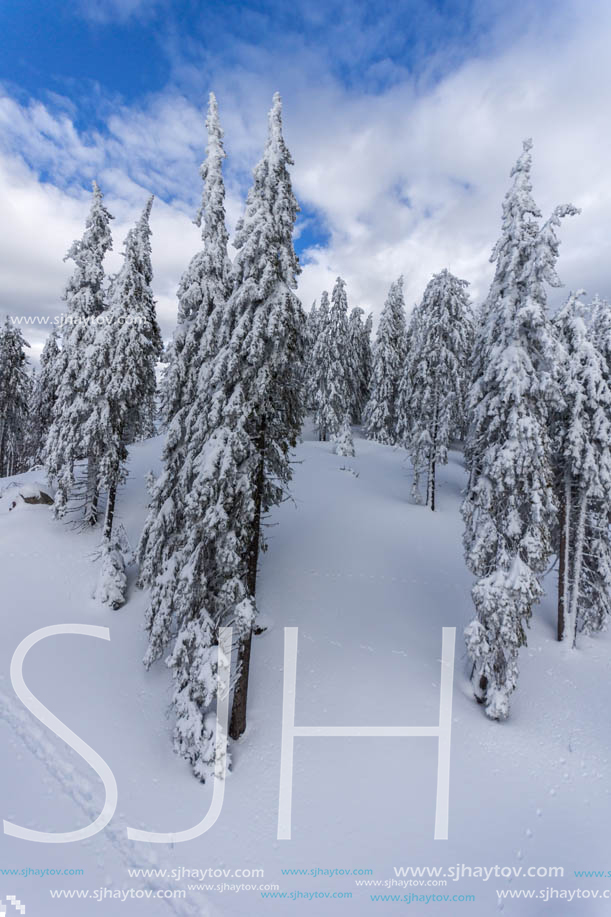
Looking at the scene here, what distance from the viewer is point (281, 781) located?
10.3 m

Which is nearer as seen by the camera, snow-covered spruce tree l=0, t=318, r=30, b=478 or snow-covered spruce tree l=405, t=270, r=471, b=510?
snow-covered spruce tree l=405, t=270, r=471, b=510

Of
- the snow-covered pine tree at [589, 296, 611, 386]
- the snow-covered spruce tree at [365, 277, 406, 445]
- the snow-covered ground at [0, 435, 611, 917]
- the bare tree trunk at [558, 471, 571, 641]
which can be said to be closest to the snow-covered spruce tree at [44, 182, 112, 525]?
the snow-covered ground at [0, 435, 611, 917]

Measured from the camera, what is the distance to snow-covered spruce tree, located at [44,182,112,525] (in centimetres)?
1773

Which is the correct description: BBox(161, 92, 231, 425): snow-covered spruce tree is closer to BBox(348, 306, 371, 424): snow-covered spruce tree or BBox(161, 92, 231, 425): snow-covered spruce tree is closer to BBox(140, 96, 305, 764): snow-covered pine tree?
BBox(140, 96, 305, 764): snow-covered pine tree

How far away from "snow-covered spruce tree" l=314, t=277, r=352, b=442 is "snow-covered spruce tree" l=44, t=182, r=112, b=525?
971 inches

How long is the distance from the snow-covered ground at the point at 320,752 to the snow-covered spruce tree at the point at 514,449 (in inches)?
91.3

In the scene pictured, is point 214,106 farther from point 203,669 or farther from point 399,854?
point 399,854

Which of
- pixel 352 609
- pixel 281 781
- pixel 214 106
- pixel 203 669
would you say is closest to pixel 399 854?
pixel 281 781

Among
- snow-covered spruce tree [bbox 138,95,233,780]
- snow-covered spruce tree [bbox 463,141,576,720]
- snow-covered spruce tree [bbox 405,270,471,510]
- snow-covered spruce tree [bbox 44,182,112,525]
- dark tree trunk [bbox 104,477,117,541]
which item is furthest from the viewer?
snow-covered spruce tree [bbox 405,270,471,510]

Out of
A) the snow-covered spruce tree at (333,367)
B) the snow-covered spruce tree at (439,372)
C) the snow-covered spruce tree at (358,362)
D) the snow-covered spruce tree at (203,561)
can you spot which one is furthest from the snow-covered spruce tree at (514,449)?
the snow-covered spruce tree at (358,362)

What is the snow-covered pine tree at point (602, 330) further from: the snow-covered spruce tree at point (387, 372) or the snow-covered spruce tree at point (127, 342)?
the snow-covered spruce tree at point (387, 372)

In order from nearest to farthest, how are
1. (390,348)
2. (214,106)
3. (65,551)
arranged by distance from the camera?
(214,106) < (65,551) < (390,348)

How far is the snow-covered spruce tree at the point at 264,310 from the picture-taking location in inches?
404

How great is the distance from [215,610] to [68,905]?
17.9 ft
